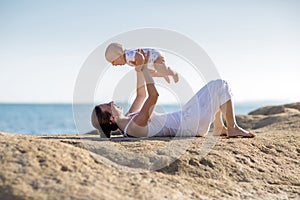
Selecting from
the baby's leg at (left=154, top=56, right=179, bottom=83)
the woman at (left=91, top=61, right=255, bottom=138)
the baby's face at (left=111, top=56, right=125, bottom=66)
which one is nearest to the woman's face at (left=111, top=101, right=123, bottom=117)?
the woman at (left=91, top=61, right=255, bottom=138)

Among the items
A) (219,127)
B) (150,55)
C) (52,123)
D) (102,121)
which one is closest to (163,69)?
(150,55)

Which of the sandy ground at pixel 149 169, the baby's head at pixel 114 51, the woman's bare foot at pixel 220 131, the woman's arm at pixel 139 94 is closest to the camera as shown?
the sandy ground at pixel 149 169

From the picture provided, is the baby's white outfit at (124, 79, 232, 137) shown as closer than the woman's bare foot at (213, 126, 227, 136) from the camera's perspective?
Yes

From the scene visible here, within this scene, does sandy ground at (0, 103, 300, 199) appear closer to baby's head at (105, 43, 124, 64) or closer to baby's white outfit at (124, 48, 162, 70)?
baby's white outfit at (124, 48, 162, 70)

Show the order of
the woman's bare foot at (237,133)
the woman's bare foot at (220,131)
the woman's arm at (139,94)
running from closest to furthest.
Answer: the woman's bare foot at (237,133)
the woman's arm at (139,94)
the woman's bare foot at (220,131)

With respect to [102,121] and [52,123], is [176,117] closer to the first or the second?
[102,121]

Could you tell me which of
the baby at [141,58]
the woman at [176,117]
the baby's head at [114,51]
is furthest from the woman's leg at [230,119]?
the baby's head at [114,51]

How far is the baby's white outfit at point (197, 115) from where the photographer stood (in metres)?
5.29

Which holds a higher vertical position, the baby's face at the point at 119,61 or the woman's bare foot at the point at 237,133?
the baby's face at the point at 119,61

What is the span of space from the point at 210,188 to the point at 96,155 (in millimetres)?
1086

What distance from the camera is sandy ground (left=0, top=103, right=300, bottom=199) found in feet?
10.7

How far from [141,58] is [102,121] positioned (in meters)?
0.89

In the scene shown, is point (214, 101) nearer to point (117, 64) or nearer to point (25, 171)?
point (117, 64)

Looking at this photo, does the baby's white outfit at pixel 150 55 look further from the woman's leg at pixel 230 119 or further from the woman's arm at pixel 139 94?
the woman's leg at pixel 230 119
